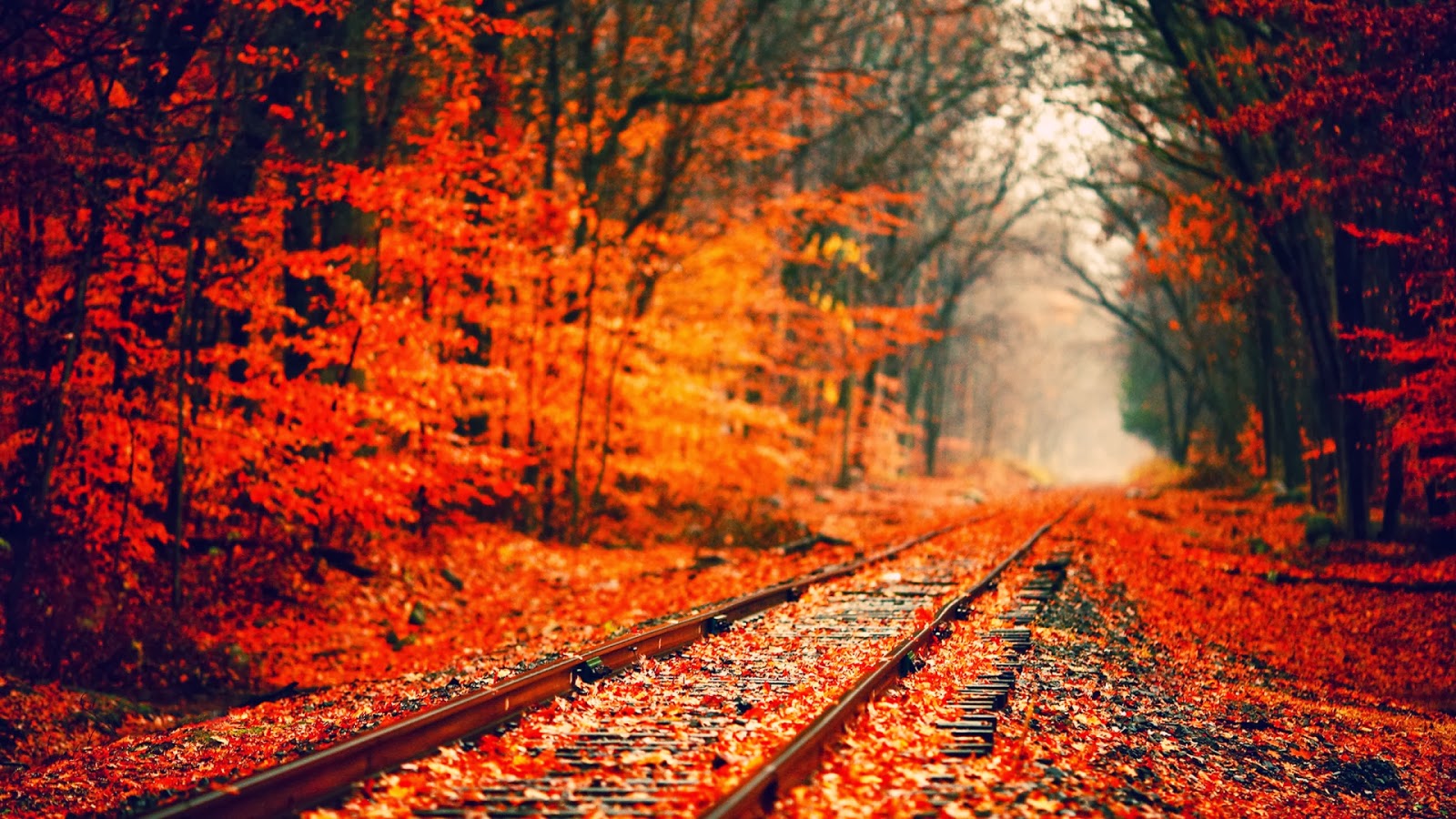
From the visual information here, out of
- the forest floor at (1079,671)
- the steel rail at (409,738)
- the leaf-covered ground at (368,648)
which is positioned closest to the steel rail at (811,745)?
the forest floor at (1079,671)

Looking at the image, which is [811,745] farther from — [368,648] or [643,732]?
[368,648]

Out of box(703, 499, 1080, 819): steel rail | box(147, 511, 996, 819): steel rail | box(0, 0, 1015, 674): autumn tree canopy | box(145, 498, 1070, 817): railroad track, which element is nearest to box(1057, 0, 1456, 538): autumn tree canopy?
box(0, 0, 1015, 674): autumn tree canopy

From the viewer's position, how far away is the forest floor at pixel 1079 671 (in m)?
6.51

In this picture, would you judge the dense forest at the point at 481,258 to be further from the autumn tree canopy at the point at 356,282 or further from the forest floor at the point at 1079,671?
the forest floor at the point at 1079,671

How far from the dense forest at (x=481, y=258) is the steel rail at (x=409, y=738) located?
5851mm

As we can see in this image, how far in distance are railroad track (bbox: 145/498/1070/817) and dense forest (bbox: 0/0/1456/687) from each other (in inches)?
242

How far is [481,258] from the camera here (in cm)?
1603

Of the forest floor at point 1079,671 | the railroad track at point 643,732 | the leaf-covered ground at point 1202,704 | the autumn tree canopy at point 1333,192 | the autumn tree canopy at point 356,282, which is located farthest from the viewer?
the autumn tree canopy at point 1333,192

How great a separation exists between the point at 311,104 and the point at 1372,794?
13768 mm

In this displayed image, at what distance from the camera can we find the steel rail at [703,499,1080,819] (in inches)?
188

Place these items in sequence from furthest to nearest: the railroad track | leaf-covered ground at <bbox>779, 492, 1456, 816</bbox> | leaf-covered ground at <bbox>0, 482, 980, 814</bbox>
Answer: leaf-covered ground at <bbox>0, 482, 980, 814</bbox> → leaf-covered ground at <bbox>779, 492, 1456, 816</bbox> → the railroad track

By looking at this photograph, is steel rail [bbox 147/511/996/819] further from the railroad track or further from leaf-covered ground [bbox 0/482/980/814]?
leaf-covered ground [bbox 0/482/980/814]

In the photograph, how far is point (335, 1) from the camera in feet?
40.9

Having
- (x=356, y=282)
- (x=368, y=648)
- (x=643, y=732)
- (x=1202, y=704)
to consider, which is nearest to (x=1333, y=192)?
(x=1202, y=704)
